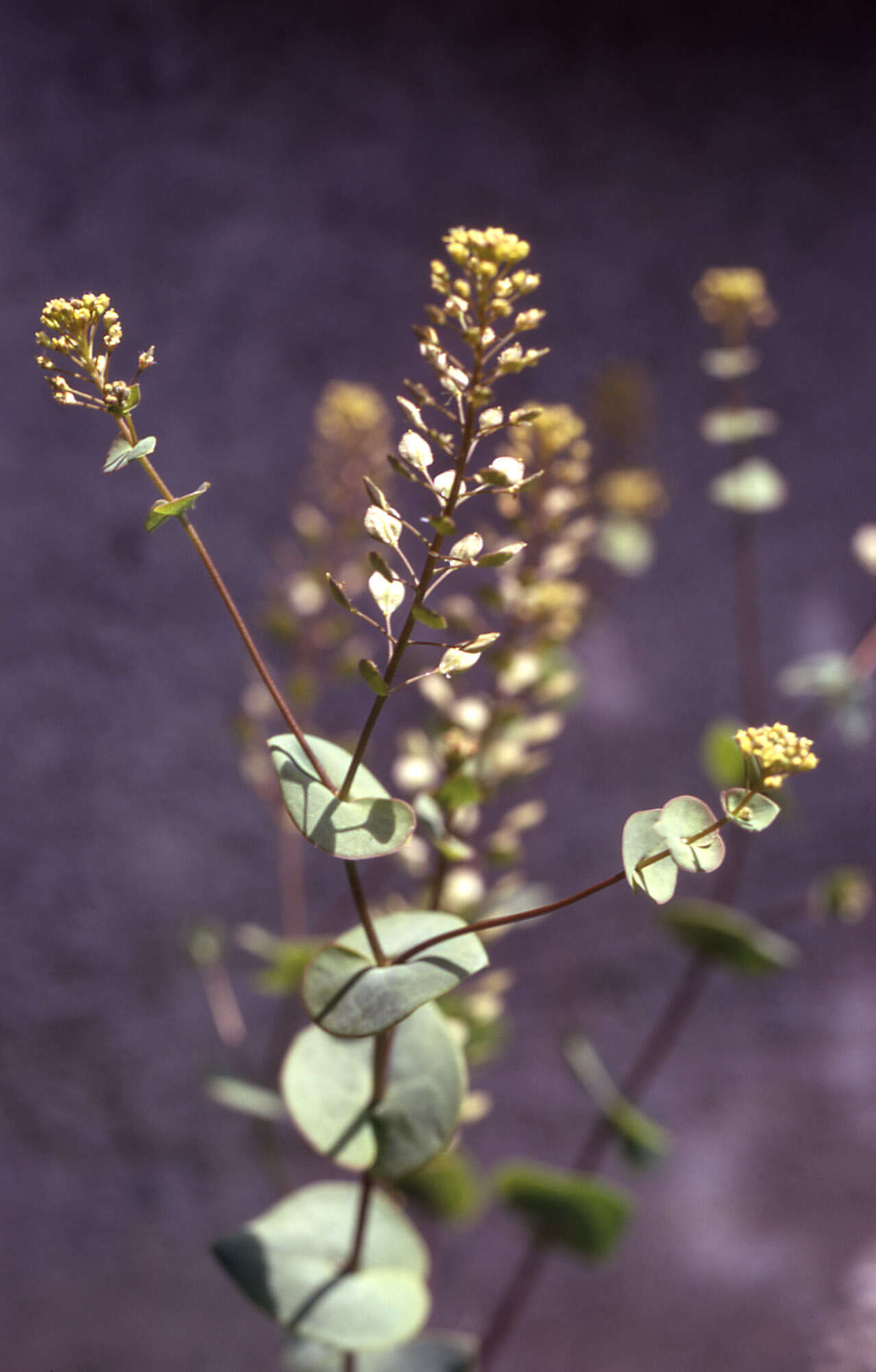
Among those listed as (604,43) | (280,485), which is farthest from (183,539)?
(604,43)

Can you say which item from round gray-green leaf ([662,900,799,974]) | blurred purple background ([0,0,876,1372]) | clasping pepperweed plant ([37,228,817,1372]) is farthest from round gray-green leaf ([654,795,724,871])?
blurred purple background ([0,0,876,1372])

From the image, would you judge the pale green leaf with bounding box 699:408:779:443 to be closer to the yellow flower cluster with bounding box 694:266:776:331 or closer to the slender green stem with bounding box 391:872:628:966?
the yellow flower cluster with bounding box 694:266:776:331

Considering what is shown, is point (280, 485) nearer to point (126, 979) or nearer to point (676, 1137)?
point (126, 979)

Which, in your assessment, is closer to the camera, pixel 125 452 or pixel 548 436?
pixel 125 452

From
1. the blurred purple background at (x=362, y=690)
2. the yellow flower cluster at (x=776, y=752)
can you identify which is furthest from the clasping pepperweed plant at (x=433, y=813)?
the blurred purple background at (x=362, y=690)

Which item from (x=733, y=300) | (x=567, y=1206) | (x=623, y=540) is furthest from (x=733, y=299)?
(x=567, y=1206)

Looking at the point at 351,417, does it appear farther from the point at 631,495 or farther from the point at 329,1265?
the point at 329,1265
